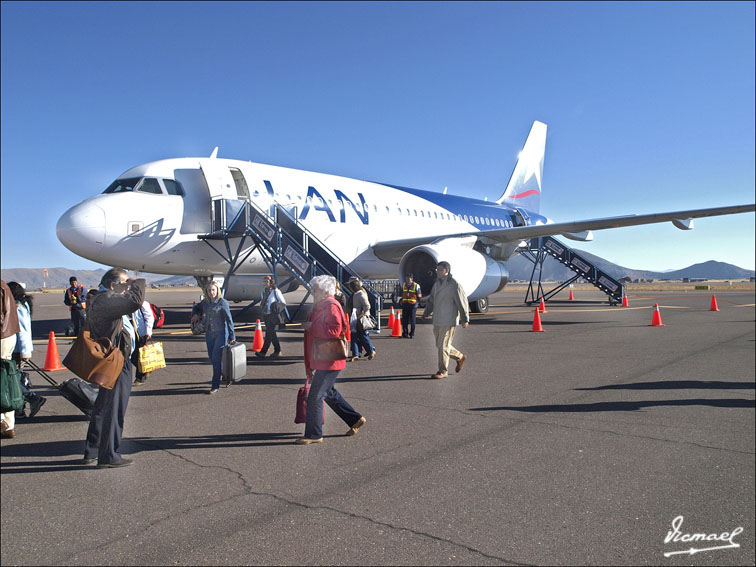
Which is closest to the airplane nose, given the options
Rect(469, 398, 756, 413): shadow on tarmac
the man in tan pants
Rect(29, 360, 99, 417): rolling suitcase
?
Rect(29, 360, 99, 417): rolling suitcase

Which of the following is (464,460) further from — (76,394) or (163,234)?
(163,234)

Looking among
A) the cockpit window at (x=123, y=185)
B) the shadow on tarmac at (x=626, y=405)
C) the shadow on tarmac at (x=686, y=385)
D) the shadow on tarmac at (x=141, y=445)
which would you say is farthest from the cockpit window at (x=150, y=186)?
the shadow on tarmac at (x=686, y=385)

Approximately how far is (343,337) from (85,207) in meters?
10.2

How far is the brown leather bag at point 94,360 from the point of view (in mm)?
4551

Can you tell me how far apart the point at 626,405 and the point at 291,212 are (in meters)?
11.4

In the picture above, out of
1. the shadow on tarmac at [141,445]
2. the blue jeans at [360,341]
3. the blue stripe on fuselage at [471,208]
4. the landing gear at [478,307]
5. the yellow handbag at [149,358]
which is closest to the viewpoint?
the shadow on tarmac at [141,445]

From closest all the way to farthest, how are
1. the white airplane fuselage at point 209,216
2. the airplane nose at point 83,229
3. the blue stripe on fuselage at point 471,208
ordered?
the airplane nose at point 83,229, the white airplane fuselage at point 209,216, the blue stripe on fuselage at point 471,208

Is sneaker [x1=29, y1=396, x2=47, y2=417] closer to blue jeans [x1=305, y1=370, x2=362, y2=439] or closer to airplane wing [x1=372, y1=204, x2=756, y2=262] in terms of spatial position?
blue jeans [x1=305, y1=370, x2=362, y2=439]

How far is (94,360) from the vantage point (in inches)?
179

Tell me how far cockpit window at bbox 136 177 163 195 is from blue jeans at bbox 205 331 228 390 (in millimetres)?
7404

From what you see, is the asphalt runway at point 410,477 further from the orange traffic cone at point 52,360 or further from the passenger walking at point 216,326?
the orange traffic cone at point 52,360

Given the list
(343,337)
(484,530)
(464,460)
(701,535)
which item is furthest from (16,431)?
(701,535)

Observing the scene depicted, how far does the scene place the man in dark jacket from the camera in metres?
4.55

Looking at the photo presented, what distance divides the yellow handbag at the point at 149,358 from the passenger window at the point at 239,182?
8855 mm
